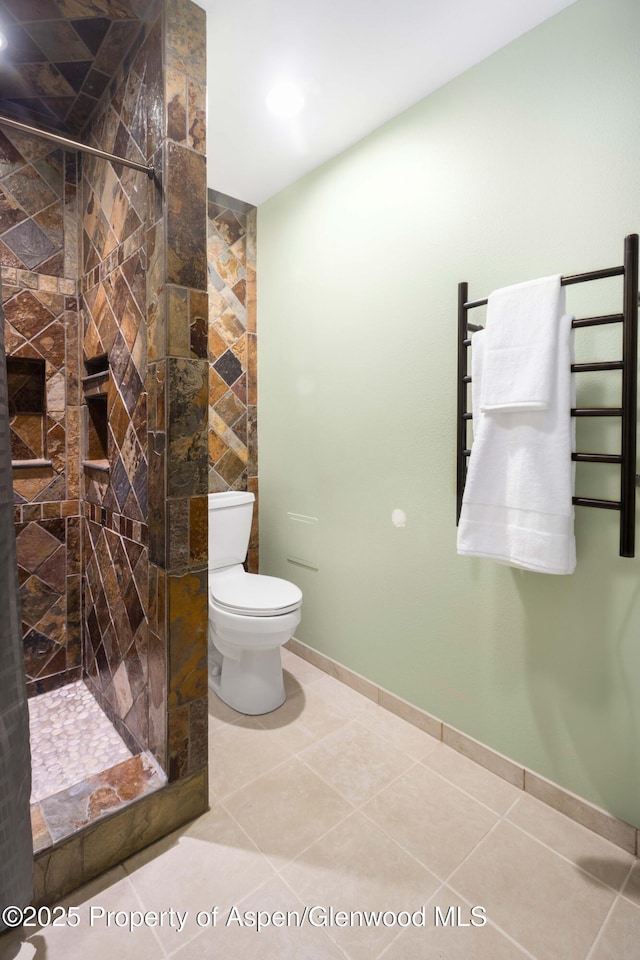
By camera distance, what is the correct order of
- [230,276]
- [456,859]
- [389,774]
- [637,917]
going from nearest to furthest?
[637,917], [456,859], [389,774], [230,276]

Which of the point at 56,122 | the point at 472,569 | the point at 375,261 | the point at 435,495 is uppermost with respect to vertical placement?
the point at 56,122

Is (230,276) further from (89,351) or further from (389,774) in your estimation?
(389,774)

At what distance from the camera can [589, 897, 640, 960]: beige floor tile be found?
114 cm

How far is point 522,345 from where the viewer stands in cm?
147

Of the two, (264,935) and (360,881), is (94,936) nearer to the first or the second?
(264,935)

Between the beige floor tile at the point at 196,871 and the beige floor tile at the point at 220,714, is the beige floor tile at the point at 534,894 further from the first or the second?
the beige floor tile at the point at 220,714

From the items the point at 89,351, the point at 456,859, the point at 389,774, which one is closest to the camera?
the point at 456,859

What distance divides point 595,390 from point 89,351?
1910 millimetres

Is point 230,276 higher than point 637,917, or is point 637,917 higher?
point 230,276

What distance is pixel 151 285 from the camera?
148 centimetres

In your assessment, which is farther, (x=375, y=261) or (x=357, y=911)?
(x=375, y=261)

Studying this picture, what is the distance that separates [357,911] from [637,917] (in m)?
0.70

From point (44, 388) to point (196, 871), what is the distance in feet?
6.22

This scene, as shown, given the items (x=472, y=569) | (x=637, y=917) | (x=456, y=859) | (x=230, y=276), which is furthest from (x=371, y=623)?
(x=230, y=276)
